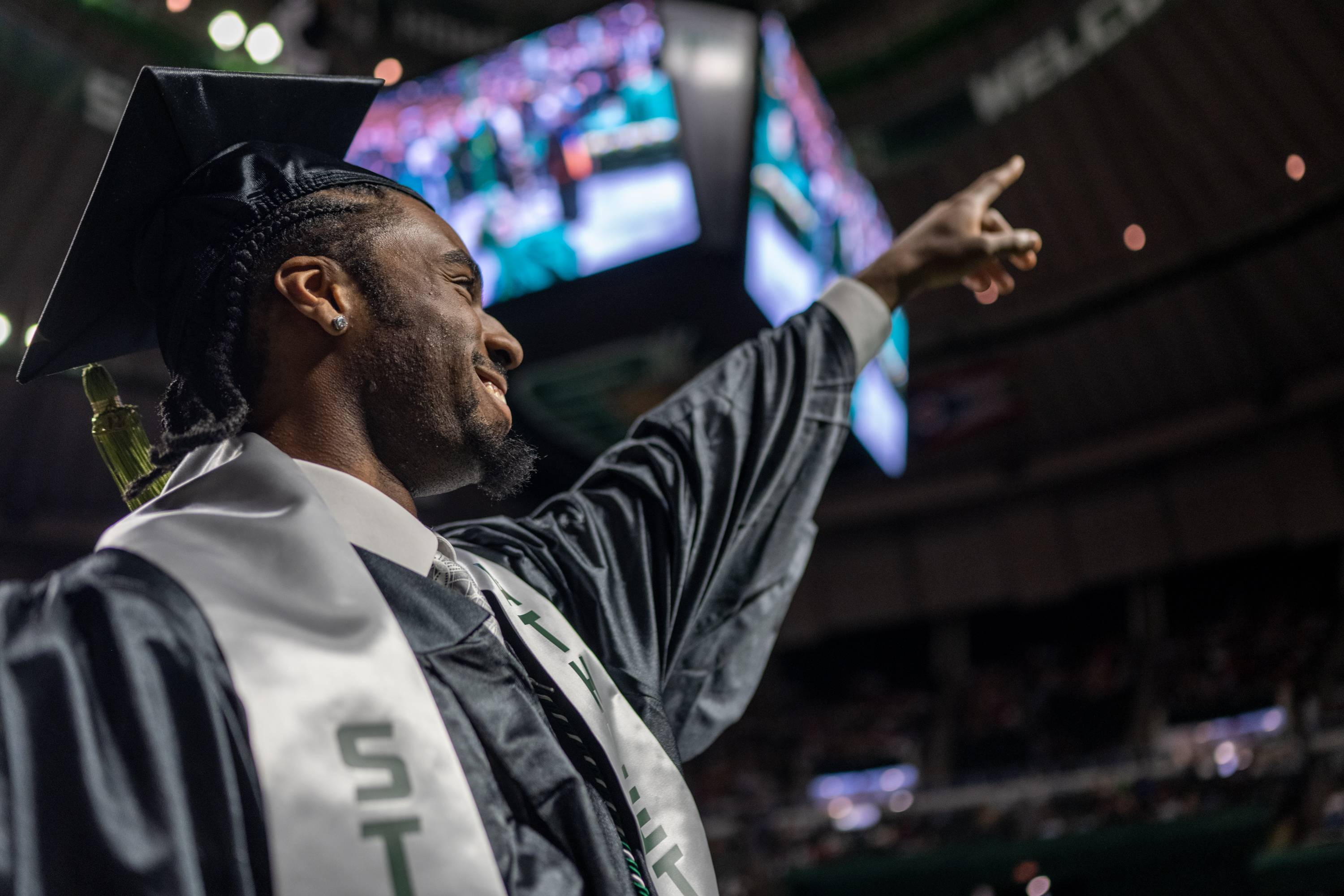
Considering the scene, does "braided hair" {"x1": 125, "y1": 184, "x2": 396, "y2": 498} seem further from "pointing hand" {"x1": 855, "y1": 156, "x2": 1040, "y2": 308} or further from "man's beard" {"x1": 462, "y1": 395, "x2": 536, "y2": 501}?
"pointing hand" {"x1": 855, "y1": 156, "x2": 1040, "y2": 308}

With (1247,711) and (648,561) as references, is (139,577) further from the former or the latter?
(1247,711)

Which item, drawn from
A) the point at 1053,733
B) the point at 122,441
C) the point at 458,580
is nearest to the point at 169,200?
the point at 122,441

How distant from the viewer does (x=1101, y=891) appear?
8.38 metres

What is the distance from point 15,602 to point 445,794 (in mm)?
374

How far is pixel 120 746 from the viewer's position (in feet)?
2.56

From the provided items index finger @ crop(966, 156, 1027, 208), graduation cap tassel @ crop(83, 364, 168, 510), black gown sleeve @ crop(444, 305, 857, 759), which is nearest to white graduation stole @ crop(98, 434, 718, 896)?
graduation cap tassel @ crop(83, 364, 168, 510)

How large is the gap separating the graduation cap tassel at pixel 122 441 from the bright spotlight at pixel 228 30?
3.80 meters

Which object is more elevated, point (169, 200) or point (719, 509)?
point (169, 200)

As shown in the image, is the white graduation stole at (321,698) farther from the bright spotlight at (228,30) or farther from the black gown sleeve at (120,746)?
the bright spotlight at (228,30)

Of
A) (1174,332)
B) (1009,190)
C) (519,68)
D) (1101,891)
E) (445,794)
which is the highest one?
(1009,190)

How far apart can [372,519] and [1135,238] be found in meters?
14.3

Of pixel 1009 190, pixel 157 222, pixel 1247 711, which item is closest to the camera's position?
pixel 157 222

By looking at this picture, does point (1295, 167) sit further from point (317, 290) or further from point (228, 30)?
point (317, 290)

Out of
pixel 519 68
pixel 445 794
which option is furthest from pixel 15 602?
pixel 519 68
